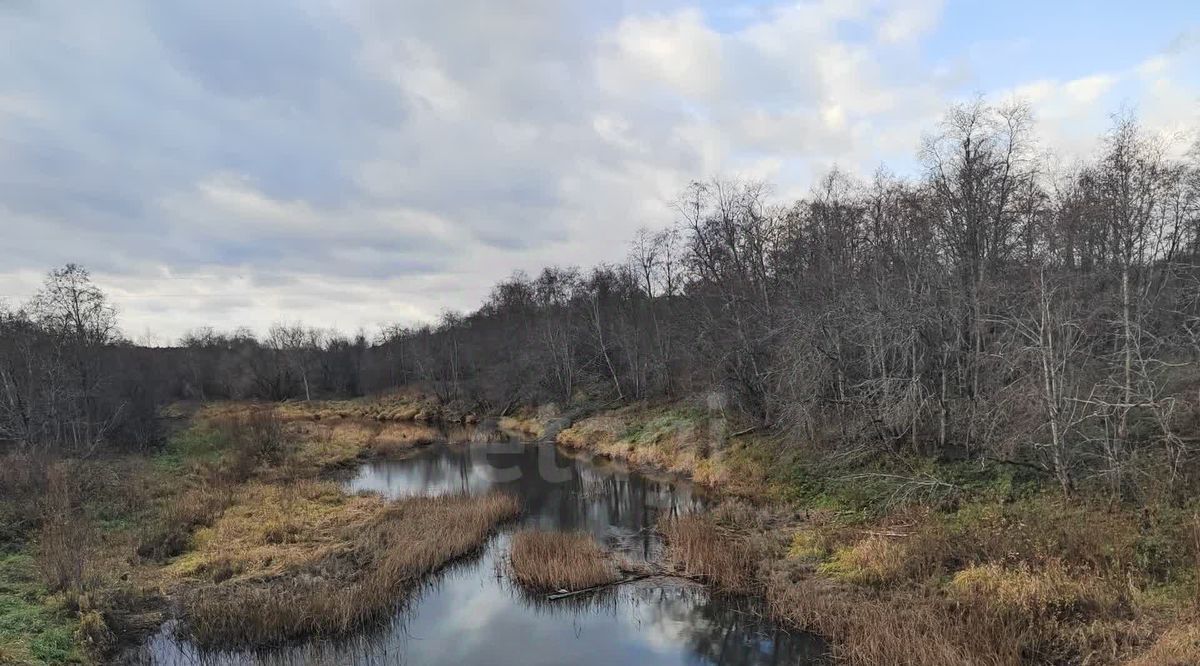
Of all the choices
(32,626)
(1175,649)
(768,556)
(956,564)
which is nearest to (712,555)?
(768,556)

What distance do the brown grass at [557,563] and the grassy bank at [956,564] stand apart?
1.87m

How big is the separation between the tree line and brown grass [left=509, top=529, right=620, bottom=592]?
25.7 ft

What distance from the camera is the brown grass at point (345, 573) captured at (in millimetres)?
10492

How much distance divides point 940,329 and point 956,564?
22.8 feet

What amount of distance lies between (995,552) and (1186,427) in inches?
222

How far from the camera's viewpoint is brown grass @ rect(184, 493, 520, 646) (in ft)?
34.4

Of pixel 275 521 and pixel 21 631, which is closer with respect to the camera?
pixel 21 631

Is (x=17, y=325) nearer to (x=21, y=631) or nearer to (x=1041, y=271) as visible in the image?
(x=21, y=631)

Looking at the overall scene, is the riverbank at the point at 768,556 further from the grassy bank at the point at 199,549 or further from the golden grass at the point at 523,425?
the golden grass at the point at 523,425

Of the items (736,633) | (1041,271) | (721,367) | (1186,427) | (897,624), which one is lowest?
(736,633)

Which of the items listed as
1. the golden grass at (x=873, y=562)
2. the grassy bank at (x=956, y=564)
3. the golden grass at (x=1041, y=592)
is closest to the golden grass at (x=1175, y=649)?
the grassy bank at (x=956, y=564)

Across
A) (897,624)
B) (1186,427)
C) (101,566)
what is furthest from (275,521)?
(1186,427)

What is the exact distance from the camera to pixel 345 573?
43.1 ft

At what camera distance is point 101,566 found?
12430 millimetres
